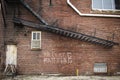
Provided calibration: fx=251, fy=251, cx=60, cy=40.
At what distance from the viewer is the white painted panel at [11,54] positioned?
1653cm

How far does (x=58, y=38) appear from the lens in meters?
16.7

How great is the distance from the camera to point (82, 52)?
16.8m

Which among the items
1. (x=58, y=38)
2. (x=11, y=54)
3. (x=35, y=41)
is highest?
(x=58, y=38)

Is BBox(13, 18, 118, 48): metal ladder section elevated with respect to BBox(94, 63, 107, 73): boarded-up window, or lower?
elevated

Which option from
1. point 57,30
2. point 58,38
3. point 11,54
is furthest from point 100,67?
point 11,54

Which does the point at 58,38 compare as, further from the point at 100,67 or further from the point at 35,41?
the point at 100,67

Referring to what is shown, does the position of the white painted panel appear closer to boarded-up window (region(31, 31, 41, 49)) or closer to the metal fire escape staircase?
boarded-up window (region(31, 31, 41, 49))

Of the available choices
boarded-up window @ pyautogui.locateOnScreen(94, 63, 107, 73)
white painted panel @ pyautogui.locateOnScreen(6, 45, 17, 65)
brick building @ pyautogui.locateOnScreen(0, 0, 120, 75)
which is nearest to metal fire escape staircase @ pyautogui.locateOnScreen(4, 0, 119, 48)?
brick building @ pyautogui.locateOnScreen(0, 0, 120, 75)

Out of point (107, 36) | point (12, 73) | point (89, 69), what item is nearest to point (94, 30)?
point (107, 36)

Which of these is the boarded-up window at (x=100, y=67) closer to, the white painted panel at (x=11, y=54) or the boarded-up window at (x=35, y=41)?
the boarded-up window at (x=35, y=41)

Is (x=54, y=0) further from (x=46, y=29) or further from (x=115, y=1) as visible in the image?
(x=115, y=1)

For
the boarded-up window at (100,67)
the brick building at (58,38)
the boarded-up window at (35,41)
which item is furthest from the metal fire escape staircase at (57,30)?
the boarded-up window at (100,67)

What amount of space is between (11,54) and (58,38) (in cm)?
329

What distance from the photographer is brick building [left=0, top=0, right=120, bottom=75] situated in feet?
54.1
